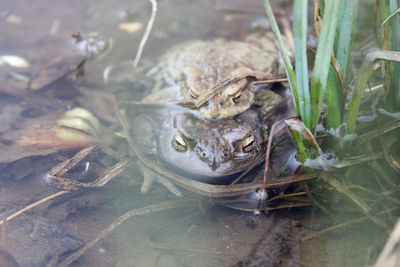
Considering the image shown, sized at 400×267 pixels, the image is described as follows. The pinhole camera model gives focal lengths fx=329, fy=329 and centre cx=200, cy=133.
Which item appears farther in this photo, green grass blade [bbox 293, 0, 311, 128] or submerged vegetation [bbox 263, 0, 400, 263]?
submerged vegetation [bbox 263, 0, 400, 263]

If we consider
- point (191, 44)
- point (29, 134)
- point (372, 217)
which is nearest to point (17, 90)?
point (29, 134)

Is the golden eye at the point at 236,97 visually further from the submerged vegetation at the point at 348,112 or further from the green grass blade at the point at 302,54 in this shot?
the green grass blade at the point at 302,54

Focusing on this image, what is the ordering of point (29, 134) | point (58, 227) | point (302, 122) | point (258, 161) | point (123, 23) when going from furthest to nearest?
point (123, 23) < point (29, 134) < point (258, 161) < point (58, 227) < point (302, 122)

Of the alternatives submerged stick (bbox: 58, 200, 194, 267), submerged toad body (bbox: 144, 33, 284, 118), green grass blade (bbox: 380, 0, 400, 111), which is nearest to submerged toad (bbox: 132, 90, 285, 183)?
submerged toad body (bbox: 144, 33, 284, 118)

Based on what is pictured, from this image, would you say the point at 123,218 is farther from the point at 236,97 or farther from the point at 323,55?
the point at 323,55

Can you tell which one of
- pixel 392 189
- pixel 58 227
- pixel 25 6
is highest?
pixel 25 6

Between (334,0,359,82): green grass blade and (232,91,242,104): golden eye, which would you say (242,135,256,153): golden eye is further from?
(334,0,359,82): green grass blade

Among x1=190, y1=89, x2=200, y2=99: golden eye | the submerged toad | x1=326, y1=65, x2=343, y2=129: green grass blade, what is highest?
x1=326, y1=65, x2=343, y2=129: green grass blade

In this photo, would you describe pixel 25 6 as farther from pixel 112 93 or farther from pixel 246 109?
pixel 246 109
